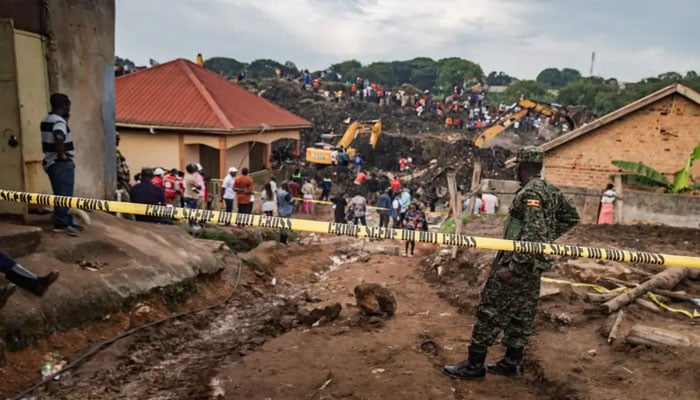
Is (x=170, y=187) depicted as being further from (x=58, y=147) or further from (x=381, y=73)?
(x=381, y=73)

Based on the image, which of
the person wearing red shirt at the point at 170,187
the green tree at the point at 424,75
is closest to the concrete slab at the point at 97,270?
the person wearing red shirt at the point at 170,187

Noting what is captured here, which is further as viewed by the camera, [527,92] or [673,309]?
[527,92]

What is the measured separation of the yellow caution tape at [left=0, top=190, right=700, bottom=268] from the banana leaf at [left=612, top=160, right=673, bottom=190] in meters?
12.4

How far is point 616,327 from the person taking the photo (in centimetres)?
445

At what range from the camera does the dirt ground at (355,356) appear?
3668 millimetres

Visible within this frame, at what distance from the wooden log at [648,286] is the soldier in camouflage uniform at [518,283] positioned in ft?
5.20

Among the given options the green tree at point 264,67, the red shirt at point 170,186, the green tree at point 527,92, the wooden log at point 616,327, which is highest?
the green tree at point 264,67

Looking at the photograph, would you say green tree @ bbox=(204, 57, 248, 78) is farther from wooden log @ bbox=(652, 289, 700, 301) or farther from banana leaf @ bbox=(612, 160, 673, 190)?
wooden log @ bbox=(652, 289, 700, 301)

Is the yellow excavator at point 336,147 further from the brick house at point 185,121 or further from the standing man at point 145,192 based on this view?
the standing man at point 145,192

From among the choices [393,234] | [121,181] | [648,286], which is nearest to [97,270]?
[393,234]

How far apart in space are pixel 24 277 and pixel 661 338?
5.53 meters

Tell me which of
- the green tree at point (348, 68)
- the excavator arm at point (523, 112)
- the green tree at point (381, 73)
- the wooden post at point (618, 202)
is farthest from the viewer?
the green tree at point (348, 68)

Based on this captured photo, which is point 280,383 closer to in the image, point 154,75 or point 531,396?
point 531,396

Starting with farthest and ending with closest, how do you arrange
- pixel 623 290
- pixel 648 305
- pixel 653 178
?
1. pixel 653 178
2. pixel 623 290
3. pixel 648 305
